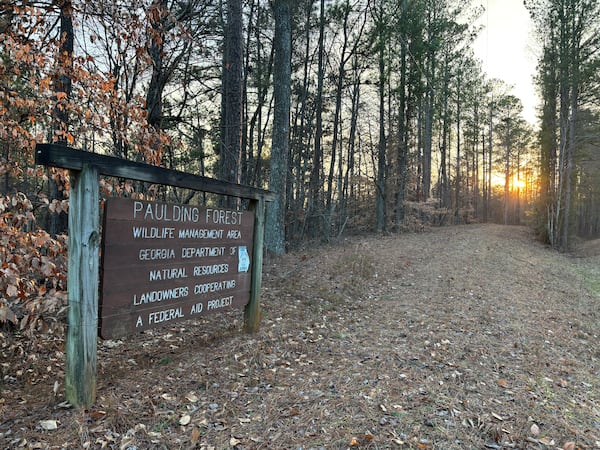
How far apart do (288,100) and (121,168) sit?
8.16 m

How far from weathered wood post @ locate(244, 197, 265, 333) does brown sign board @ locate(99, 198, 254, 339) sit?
176 millimetres

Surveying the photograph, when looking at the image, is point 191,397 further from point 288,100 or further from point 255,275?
point 288,100

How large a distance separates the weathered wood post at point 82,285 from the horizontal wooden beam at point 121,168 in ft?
0.26

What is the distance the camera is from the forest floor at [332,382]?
108 inches

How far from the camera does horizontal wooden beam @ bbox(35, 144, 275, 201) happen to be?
254 centimetres

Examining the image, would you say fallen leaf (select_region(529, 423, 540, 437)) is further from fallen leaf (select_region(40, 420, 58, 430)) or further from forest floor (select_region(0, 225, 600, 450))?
fallen leaf (select_region(40, 420, 58, 430))

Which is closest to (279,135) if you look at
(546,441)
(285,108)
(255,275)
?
(285,108)

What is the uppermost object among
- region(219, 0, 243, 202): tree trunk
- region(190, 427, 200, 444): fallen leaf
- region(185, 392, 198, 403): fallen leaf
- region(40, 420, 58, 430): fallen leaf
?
region(219, 0, 243, 202): tree trunk

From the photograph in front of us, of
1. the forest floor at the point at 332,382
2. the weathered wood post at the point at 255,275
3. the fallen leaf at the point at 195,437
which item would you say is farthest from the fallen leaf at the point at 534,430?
the weathered wood post at the point at 255,275

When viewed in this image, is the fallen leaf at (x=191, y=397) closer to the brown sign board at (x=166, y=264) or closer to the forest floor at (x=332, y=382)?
the forest floor at (x=332, y=382)

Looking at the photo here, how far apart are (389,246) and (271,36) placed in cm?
998

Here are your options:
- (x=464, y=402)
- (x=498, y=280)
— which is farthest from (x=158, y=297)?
(x=498, y=280)

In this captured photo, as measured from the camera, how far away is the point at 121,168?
118 inches

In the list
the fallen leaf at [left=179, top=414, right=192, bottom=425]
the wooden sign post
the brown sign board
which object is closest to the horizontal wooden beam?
the wooden sign post
